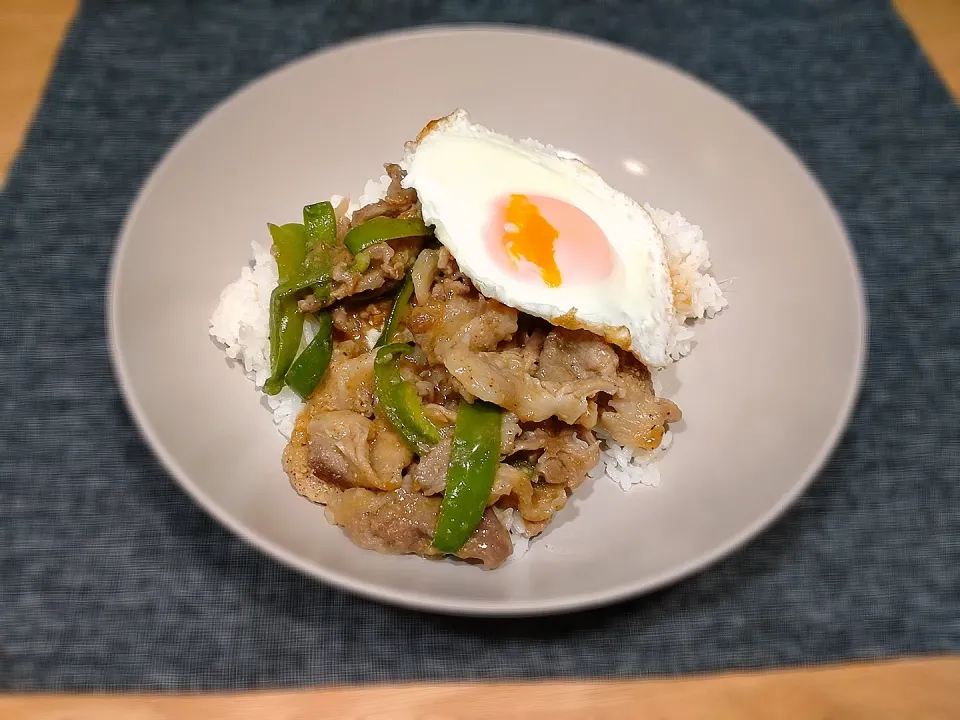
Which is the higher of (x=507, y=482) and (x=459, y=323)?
(x=459, y=323)

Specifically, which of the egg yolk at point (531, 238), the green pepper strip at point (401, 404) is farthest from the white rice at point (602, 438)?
the egg yolk at point (531, 238)

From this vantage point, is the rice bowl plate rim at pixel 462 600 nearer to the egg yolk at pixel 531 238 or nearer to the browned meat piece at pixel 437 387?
the browned meat piece at pixel 437 387

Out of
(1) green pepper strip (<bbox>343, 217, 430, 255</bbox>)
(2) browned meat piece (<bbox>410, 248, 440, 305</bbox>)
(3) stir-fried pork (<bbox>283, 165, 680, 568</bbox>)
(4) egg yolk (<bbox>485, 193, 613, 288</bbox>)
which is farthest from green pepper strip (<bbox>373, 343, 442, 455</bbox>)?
(4) egg yolk (<bbox>485, 193, 613, 288</bbox>)

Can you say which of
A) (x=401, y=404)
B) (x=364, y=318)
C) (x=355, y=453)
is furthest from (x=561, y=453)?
(x=364, y=318)

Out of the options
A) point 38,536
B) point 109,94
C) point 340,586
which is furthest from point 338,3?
point 340,586

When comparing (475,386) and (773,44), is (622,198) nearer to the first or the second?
(475,386)

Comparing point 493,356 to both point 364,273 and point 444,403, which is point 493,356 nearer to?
point 444,403
